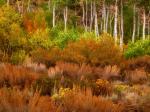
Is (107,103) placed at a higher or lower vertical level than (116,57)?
higher

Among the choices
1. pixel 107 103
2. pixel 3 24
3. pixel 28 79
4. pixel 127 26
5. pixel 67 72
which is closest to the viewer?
pixel 107 103

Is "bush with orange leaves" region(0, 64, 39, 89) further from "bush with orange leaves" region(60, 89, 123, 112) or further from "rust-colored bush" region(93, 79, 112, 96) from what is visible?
"bush with orange leaves" region(60, 89, 123, 112)

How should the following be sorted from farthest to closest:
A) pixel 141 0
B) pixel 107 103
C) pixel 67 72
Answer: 1. pixel 141 0
2. pixel 67 72
3. pixel 107 103

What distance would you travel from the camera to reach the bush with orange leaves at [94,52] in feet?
78.3

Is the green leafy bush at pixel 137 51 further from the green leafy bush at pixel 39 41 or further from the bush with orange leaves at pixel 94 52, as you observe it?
the green leafy bush at pixel 39 41

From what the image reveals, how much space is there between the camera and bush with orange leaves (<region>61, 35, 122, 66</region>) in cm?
2388

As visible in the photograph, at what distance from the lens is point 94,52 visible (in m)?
24.5

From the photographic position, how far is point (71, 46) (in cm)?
2514

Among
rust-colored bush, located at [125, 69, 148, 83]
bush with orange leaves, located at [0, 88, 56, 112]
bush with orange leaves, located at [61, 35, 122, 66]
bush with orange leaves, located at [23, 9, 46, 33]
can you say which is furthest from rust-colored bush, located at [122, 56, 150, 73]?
bush with orange leaves, located at [23, 9, 46, 33]

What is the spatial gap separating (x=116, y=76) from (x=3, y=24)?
8033 mm

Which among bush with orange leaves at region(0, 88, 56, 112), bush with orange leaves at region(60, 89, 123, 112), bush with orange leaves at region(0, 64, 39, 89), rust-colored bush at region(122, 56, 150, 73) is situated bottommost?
rust-colored bush at region(122, 56, 150, 73)

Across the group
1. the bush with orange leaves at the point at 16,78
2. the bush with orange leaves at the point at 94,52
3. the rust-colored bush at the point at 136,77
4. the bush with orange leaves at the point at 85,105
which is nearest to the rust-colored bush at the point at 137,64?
the bush with orange leaves at the point at 94,52

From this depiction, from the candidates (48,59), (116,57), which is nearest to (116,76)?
(48,59)

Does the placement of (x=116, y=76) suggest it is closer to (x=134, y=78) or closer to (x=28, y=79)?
(x=134, y=78)
